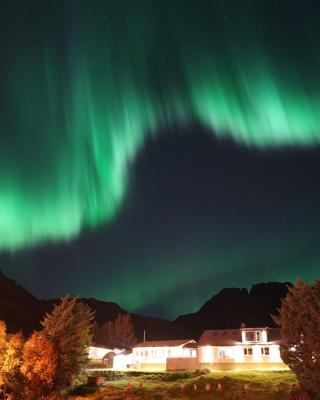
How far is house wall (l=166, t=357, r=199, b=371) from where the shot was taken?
70938 mm

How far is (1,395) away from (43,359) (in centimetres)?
494

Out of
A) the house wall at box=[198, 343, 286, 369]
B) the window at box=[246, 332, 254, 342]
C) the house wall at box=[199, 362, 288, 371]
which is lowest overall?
the house wall at box=[199, 362, 288, 371]

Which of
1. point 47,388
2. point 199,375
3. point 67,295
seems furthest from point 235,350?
point 47,388

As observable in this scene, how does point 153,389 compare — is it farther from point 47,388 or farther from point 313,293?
point 313,293

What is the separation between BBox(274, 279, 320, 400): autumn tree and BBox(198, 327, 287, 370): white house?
17827 mm

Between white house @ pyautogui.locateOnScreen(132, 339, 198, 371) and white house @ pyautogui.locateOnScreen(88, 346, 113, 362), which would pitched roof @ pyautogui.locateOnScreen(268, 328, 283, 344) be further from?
white house @ pyautogui.locateOnScreen(88, 346, 113, 362)

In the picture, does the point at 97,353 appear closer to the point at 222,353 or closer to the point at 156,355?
the point at 156,355

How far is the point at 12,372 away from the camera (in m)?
44.3

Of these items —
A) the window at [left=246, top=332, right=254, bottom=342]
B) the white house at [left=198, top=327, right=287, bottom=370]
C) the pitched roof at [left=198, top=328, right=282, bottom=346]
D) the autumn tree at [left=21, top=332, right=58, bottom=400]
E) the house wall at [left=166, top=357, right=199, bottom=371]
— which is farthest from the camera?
the window at [left=246, top=332, right=254, bottom=342]

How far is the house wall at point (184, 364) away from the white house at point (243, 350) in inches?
45.4

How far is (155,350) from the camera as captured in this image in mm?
78688

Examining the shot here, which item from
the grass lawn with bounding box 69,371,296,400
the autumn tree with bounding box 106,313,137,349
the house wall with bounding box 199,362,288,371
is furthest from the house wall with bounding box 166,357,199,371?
the autumn tree with bounding box 106,313,137,349

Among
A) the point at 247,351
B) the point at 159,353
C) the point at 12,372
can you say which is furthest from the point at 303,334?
the point at 159,353

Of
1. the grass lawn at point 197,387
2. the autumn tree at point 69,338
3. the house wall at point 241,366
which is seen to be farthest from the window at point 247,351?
the autumn tree at point 69,338
